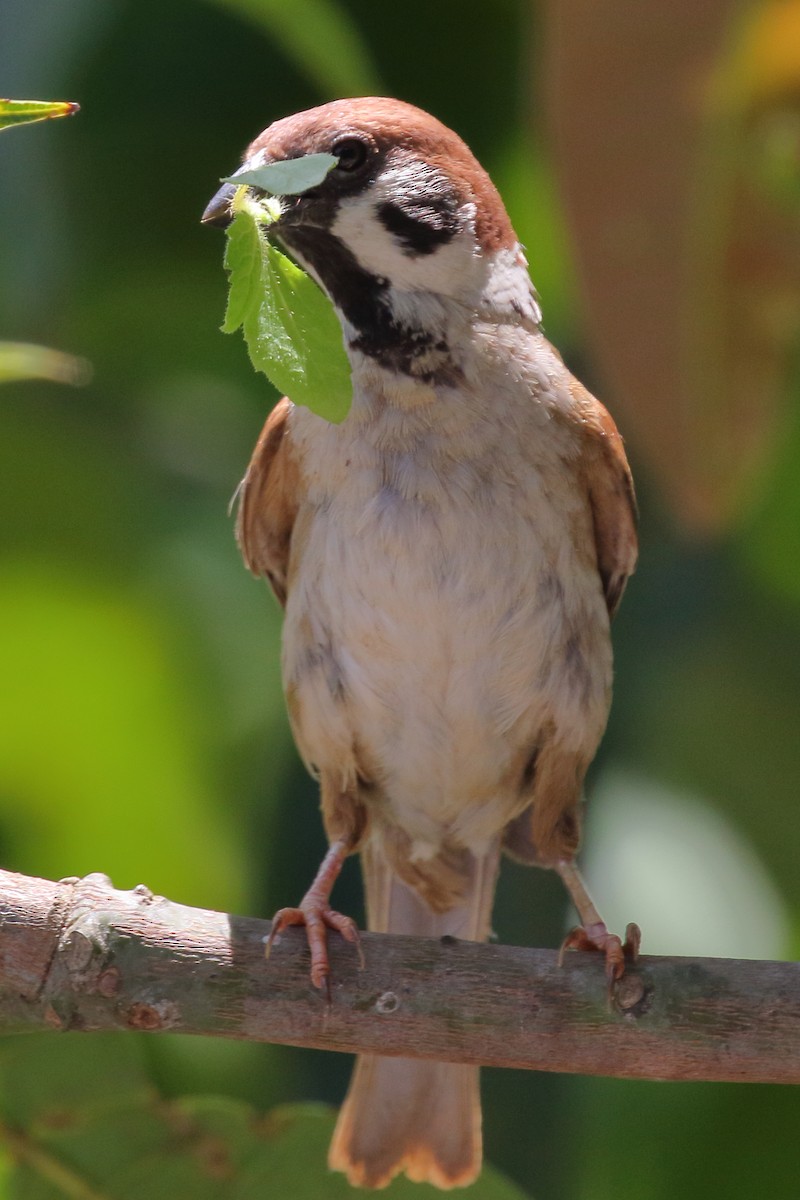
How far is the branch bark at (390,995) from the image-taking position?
5.85 ft

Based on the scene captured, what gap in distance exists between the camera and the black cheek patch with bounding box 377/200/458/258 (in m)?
2.11

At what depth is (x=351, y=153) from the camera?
2.02 m

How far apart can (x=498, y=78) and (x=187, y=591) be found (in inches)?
49.3

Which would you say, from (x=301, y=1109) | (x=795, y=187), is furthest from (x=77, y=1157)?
(x=795, y=187)

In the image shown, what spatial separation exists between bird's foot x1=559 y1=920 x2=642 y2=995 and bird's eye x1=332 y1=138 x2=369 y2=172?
1.06 m

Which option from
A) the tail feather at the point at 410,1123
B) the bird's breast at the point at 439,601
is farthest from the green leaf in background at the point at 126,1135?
the bird's breast at the point at 439,601

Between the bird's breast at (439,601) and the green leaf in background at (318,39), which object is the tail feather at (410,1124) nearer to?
the bird's breast at (439,601)

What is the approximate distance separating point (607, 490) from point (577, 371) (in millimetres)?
871

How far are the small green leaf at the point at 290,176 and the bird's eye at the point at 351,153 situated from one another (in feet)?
1.65

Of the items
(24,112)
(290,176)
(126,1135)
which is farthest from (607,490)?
(24,112)

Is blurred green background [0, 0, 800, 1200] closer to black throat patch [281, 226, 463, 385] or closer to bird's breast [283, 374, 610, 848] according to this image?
bird's breast [283, 374, 610, 848]

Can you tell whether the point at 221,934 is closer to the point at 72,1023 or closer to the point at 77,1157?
the point at 72,1023

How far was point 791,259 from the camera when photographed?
2895 mm

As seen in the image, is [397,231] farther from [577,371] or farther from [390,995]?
[577,371]
